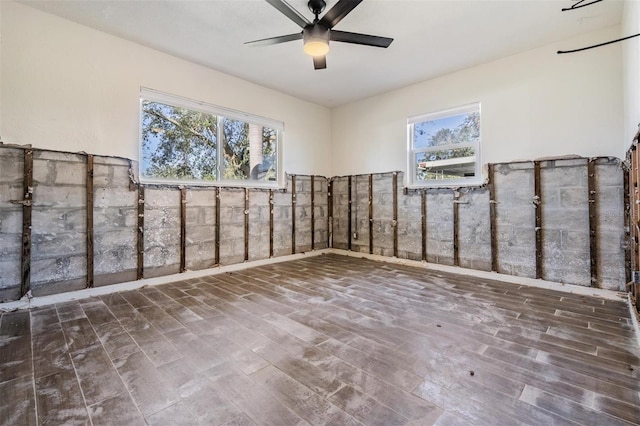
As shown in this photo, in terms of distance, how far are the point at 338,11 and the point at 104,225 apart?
3471mm

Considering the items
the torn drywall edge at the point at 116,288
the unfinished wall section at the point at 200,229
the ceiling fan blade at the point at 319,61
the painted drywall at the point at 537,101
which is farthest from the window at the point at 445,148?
the unfinished wall section at the point at 200,229

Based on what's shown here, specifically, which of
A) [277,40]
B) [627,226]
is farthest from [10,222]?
[627,226]

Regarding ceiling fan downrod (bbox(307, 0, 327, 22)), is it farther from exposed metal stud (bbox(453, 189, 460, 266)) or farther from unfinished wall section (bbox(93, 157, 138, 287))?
exposed metal stud (bbox(453, 189, 460, 266))

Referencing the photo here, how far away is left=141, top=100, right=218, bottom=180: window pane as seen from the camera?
3875mm

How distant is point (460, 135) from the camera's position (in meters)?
4.53

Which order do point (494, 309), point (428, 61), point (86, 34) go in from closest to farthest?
point (494, 309) → point (86, 34) → point (428, 61)

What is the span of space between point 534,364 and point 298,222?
4238 mm

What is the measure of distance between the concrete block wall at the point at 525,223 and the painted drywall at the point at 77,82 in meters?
3.94

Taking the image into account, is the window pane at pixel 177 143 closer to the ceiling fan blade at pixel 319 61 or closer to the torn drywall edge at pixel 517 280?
the ceiling fan blade at pixel 319 61

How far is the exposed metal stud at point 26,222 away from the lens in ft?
9.55

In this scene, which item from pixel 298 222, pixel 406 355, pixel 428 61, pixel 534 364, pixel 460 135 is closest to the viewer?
pixel 534 364

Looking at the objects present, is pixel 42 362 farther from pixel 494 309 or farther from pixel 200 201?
pixel 494 309

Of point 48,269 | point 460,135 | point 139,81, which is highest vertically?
point 139,81

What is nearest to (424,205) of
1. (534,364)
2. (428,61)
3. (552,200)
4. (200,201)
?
(552,200)
